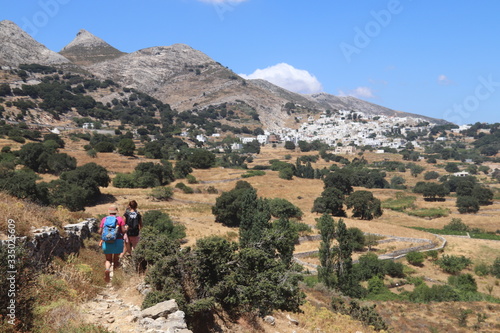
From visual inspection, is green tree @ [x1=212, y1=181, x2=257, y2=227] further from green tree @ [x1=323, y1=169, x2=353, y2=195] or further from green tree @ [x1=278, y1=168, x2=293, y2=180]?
green tree @ [x1=278, y1=168, x2=293, y2=180]

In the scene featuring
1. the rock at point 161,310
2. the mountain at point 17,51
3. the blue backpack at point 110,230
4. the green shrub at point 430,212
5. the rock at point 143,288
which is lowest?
the green shrub at point 430,212

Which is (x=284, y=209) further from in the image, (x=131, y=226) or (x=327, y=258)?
(x=131, y=226)

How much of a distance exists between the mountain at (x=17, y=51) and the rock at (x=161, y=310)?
656 ft

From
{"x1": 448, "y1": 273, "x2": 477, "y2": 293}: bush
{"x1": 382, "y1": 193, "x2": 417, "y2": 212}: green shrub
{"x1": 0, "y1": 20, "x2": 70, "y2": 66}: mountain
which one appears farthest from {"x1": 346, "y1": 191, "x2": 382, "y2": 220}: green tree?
{"x1": 0, "y1": 20, "x2": 70, "y2": 66}: mountain

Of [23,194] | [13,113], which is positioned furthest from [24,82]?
[23,194]

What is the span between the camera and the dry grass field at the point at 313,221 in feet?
45.9

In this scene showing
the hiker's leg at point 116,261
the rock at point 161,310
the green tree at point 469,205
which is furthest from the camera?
the green tree at point 469,205

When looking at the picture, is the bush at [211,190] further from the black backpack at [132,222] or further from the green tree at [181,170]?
the black backpack at [132,222]

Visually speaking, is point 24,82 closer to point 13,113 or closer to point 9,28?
point 13,113

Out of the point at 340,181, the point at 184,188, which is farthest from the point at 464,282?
the point at 184,188

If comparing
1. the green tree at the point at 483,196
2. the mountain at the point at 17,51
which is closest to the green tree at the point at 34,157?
the green tree at the point at 483,196

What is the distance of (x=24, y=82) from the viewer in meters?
138

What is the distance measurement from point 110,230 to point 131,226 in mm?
721

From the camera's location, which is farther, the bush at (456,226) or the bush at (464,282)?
the bush at (456,226)
